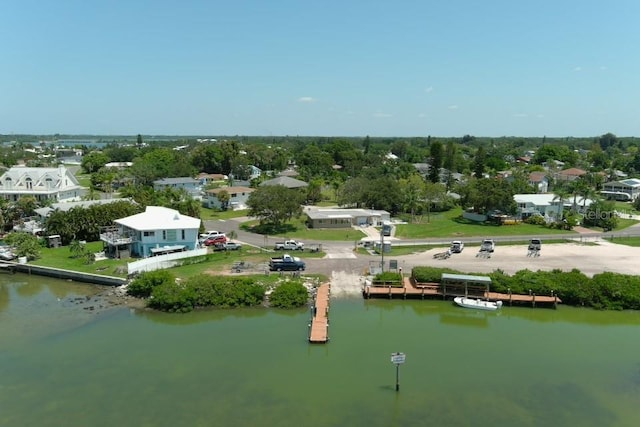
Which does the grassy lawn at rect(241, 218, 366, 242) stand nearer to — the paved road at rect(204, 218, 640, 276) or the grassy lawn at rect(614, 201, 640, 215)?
the paved road at rect(204, 218, 640, 276)

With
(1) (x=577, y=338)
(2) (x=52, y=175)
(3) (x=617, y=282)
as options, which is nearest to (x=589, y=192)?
(3) (x=617, y=282)

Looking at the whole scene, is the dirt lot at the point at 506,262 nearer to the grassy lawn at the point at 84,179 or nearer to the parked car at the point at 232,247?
the parked car at the point at 232,247

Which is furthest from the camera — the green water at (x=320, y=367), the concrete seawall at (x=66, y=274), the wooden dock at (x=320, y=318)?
the concrete seawall at (x=66, y=274)

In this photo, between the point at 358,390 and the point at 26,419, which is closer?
the point at 26,419

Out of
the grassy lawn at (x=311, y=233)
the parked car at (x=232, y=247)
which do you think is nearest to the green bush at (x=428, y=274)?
the grassy lawn at (x=311, y=233)

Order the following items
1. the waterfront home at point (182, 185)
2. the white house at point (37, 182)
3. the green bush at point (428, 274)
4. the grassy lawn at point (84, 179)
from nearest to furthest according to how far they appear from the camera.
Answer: the green bush at point (428, 274) → the white house at point (37, 182) → the waterfront home at point (182, 185) → the grassy lawn at point (84, 179)

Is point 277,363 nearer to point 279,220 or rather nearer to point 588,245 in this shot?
point 279,220

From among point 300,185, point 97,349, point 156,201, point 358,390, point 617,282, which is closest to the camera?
point 358,390
